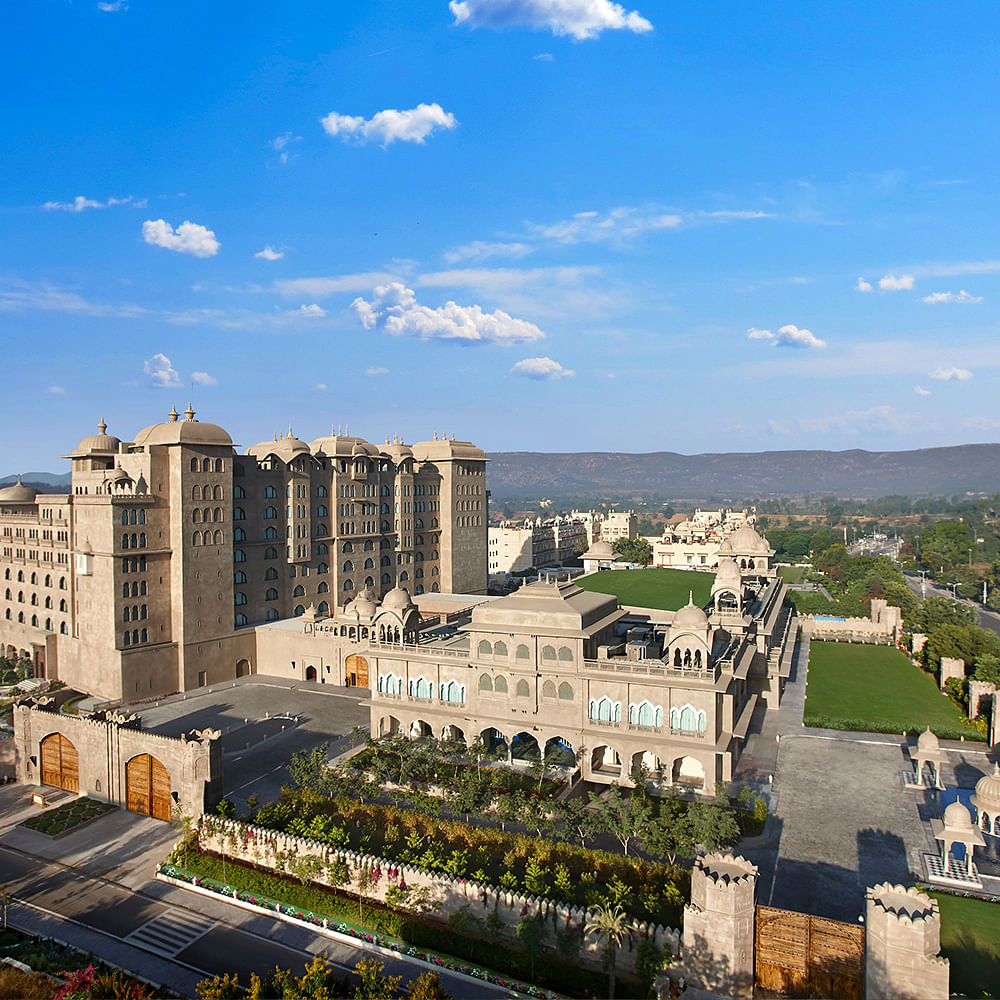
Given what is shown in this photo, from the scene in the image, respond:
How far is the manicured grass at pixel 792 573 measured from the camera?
11346 centimetres

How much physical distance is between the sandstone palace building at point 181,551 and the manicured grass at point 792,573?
6669cm

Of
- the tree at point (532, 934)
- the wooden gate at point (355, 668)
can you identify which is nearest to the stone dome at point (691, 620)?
the tree at point (532, 934)

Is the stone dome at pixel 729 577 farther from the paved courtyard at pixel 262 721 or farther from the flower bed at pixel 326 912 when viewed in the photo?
the flower bed at pixel 326 912

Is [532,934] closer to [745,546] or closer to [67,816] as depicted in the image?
[67,816]

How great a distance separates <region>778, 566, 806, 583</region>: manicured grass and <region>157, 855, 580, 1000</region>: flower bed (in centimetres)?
9613

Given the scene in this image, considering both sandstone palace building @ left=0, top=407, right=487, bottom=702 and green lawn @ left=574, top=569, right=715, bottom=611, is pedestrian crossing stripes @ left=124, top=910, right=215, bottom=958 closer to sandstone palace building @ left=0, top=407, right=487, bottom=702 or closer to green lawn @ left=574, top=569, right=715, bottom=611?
sandstone palace building @ left=0, top=407, right=487, bottom=702

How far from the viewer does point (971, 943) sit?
75.6 ft

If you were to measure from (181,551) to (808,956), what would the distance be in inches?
1730

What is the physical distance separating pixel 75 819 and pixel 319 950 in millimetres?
15328

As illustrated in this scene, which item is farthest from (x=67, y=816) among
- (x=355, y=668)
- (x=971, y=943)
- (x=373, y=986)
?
(x=971, y=943)

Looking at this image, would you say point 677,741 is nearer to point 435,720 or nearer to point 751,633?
point 435,720

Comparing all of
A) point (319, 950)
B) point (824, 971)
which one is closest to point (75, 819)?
point (319, 950)

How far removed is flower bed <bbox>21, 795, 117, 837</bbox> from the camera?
1272 inches

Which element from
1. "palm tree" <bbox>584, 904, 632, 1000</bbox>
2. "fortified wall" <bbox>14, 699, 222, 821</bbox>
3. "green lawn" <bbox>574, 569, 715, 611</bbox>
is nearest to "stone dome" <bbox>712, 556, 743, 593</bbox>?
"green lawn" <bbox>574, 569, 715, 611</bbox>
